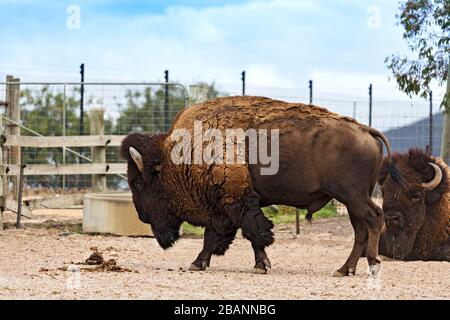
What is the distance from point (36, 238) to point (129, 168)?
11.9 ft

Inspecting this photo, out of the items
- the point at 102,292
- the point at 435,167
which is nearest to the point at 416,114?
the point at 435,167

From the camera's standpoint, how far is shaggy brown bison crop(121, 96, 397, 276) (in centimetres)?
1008

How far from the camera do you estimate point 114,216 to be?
15.2 m

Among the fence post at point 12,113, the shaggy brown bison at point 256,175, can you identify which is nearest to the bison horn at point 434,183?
the shaggy brown bison at point 256,175

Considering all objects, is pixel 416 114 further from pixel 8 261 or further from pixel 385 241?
pixel 8 261

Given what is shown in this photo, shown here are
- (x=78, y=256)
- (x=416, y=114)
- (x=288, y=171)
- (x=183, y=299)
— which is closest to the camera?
(x=183, y=299)

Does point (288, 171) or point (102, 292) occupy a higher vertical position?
point (288, 171)

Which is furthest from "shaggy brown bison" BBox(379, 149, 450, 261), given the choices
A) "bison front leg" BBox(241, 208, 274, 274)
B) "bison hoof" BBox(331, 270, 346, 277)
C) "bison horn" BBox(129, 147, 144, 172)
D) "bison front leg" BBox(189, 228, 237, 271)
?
"bison horn" BBox(129, 147, 144, 172)

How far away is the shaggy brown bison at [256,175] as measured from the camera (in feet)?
33.1

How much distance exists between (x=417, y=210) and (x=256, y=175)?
8.01 feet

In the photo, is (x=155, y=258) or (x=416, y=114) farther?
(x=416, y=114)

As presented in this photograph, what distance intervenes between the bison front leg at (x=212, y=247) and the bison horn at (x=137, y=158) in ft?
3.47

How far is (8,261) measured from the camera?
11344mm

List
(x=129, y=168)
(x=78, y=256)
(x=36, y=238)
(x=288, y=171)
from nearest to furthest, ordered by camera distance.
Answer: (x=288, y=171)
(x=129, y=168)
(x=78, y=256)
(x=36, y=238)
